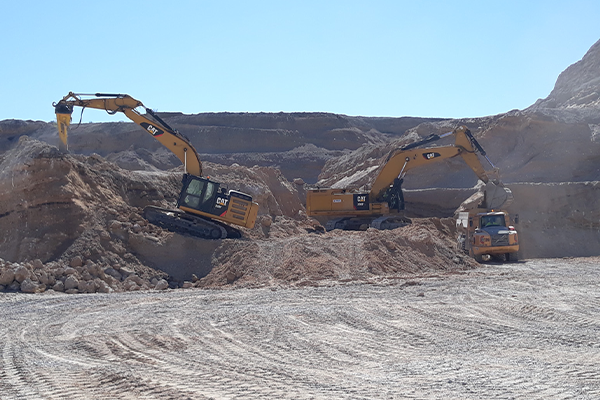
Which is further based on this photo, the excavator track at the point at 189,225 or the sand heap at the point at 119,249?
the excavator track at the point at 189,225

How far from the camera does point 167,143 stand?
17.5 m

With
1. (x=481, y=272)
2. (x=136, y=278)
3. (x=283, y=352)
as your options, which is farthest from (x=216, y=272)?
(x=283, y=352)

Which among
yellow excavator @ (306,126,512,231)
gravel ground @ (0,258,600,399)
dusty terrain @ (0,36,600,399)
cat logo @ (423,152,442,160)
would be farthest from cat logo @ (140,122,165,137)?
cat logo @ (423,152,442,160)

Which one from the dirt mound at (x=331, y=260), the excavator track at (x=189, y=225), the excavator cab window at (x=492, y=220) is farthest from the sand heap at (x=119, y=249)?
the excavator cab window at (x=492, y=220)

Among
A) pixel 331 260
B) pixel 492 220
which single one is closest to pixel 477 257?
pixel 492 220

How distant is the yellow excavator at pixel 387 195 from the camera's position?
66.2 feet

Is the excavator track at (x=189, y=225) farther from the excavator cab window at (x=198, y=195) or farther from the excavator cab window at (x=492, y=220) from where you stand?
the excavator cab window at (x=492, y=220)

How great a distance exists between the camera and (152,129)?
56.5 ft

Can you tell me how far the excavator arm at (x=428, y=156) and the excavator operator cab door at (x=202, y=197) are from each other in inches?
270

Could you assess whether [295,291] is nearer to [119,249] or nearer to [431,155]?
[119,249]

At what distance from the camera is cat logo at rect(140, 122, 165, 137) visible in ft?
56.3

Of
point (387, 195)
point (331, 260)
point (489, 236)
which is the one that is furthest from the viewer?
point (387, 195)

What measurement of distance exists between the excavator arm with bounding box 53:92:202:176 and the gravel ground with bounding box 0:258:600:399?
241 inches

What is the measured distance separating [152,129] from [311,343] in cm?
1145
